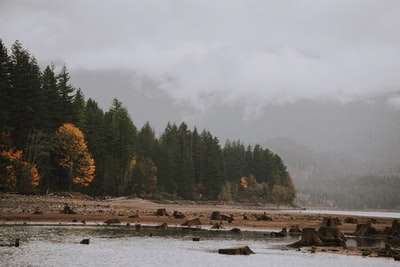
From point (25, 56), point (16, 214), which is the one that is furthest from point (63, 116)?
point (16, 214)

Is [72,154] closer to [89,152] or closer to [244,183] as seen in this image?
[89,152]

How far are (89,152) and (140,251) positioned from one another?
64.5 meters

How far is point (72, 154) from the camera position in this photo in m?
82.4

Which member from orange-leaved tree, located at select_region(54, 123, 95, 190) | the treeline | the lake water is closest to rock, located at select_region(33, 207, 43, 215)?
the treeline

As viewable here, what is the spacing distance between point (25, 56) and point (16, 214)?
31552mm

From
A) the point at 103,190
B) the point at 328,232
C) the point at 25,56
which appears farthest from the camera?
the point at 103,190

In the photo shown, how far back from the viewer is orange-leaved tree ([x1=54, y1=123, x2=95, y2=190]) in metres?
81.8

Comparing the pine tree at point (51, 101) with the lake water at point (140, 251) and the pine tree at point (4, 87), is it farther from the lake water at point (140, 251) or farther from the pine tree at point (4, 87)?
the lake water at point (140, 251)

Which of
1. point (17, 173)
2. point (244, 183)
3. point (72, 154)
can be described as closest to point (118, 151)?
point (72, 154)

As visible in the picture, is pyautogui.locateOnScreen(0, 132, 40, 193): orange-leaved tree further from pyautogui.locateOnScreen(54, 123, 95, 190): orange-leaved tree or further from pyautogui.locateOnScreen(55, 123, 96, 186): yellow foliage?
pyautogui.locateOnScreen(55, 123, 96, 186): yellow foliage

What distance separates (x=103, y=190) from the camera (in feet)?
321

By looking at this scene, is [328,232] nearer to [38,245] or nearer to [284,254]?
[284,254]

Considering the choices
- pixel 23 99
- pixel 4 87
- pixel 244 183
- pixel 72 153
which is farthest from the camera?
pixel 244 183

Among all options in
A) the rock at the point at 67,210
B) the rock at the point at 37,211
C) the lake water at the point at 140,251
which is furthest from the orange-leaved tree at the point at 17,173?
the lake water at the point at 140,251
